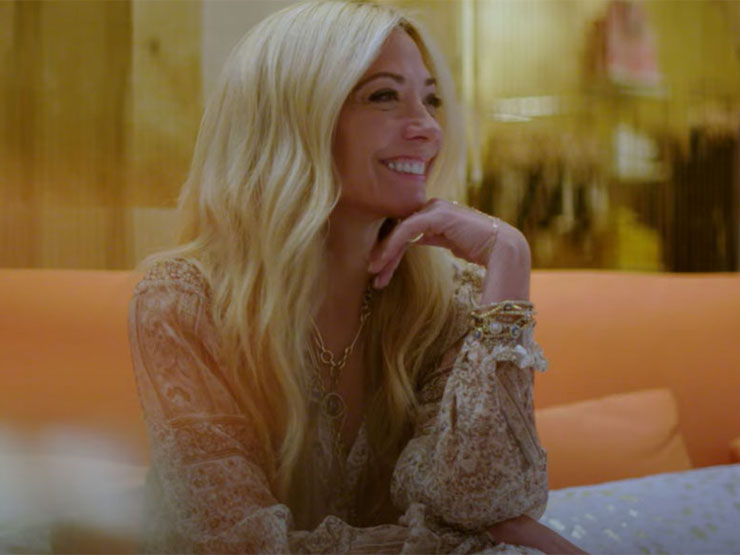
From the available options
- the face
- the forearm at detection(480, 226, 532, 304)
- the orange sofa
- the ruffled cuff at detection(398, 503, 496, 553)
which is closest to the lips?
the face

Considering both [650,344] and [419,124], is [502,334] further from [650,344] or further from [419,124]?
[650,344]

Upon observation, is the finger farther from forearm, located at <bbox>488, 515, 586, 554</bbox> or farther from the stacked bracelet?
forearm, located at <bbox>488, 515, 586, 554</bbox>

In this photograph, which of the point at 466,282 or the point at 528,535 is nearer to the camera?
the point at 528,535

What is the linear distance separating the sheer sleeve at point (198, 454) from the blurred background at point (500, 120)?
2.8 inches

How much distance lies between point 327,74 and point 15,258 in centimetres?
30

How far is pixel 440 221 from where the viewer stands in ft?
2.56

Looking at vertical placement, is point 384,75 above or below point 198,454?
above

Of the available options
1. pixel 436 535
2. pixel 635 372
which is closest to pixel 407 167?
pixel 436 535

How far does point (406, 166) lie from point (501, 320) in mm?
161

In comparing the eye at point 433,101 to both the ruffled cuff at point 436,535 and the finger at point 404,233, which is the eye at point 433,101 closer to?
the finger at point 404,233

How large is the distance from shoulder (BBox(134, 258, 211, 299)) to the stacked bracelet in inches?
9.5

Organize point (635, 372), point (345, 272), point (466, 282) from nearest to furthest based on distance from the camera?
1. point (345, 272)
2. point (466, 282)
3. point (635, 372)

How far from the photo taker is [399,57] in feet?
2.38

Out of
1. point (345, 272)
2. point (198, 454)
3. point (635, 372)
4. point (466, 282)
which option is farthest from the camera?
point (635, 372)
